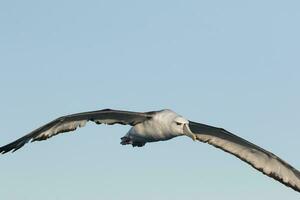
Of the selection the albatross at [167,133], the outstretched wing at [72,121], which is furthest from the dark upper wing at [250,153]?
the outstretched wing at [72,121]

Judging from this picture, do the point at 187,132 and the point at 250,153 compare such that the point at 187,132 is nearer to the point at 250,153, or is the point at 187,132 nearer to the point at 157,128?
the point at 157,128

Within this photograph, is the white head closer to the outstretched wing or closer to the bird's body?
the bird's body

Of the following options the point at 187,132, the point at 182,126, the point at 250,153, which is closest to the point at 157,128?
the point at 182,126

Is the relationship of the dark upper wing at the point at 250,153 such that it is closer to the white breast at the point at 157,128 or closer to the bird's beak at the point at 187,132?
the bird's beak at the point at 187,132

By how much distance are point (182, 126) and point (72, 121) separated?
11.1 feet

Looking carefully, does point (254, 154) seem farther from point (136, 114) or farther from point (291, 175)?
point (136, 114)

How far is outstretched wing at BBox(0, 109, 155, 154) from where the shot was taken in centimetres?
2947

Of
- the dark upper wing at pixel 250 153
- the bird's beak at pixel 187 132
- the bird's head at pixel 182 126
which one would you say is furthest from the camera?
the dark upper wing at pixel 250 153

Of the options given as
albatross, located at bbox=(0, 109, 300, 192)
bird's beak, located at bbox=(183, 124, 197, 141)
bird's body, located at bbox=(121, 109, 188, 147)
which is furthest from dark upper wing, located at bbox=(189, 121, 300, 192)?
bird's body, located at bbox=(121, 109, 188, 147)

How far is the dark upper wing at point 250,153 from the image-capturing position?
3088 cm

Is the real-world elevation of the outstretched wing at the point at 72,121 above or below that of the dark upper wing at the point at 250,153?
above

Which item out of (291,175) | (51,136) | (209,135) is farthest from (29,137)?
(291,175)

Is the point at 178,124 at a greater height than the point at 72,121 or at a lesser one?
lesser

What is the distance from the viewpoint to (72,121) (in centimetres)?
2986
